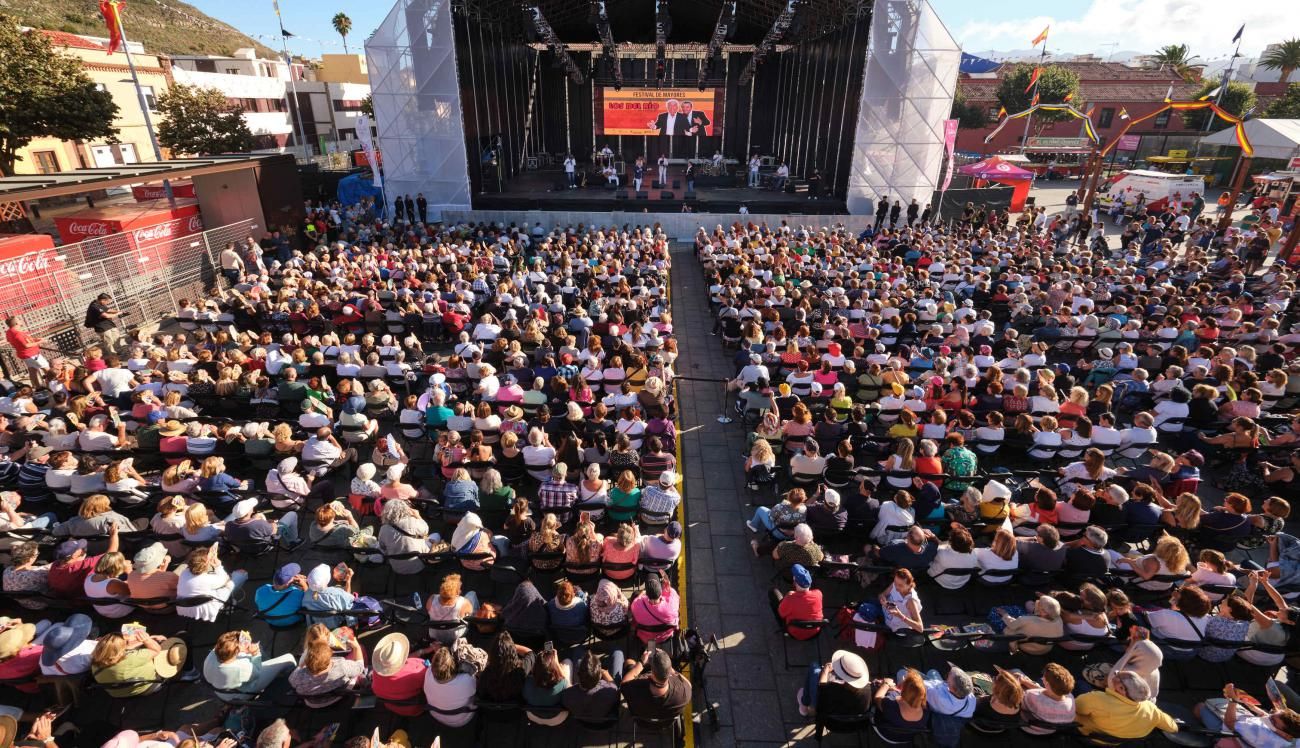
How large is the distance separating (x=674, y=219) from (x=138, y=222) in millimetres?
15021

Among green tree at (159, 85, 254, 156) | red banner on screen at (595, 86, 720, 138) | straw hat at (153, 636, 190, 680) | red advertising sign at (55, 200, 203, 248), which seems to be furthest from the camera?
green tree at (159, 85, 254, 156)

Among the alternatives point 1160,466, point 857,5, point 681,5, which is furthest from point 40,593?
point 681,5

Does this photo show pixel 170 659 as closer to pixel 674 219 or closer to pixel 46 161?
pixel 674 219

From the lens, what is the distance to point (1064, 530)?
18.6ft

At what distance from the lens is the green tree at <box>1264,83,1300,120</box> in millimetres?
37281

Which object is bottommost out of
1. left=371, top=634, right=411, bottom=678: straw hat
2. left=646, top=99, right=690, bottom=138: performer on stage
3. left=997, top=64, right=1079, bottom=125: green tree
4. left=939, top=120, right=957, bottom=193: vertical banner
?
left=371, top=634, right=411, bottom=678: straw hat

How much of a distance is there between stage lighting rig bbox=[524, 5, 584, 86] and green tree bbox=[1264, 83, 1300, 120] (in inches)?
1703

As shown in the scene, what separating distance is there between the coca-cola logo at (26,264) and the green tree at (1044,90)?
2060 inches

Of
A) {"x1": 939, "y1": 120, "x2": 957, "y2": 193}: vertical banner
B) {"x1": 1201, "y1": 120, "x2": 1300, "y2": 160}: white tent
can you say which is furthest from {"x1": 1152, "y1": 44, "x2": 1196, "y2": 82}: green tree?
{"x1": 939, "y1": 120, "x2": 957, "y2": 193}: vertical banner

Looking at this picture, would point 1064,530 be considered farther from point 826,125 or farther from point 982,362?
point 826,125

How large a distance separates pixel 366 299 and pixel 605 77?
27403mm

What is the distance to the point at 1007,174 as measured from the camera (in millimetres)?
24391

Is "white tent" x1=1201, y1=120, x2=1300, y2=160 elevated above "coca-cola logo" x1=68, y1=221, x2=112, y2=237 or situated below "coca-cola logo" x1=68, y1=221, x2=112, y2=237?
above

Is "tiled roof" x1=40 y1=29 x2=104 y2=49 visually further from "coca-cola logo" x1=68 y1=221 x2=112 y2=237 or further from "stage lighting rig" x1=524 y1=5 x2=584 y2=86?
"stage lighting rig" x1=524 y1=5 x2=584 y2=86
